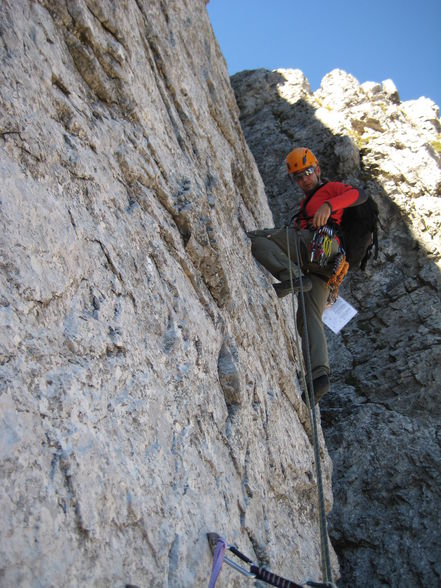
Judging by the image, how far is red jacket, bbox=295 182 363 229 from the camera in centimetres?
714

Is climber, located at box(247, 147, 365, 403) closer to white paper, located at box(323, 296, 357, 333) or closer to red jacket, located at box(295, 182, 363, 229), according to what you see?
red jacket, located at box(295, 182, 363, 229)

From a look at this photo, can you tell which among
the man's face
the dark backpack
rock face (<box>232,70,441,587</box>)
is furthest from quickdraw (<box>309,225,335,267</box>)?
rock face (<box>232,70,441,587</box>)

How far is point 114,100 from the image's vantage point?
15.6 feet

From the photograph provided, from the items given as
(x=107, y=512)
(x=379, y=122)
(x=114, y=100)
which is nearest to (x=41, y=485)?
(x=107, y=512)

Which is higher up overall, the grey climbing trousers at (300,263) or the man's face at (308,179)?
the man's face at (308,179)

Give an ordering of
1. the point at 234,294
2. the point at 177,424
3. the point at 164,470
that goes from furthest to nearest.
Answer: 1. the point at 234,294
2. the point at 177,424
3. the point at 164,470

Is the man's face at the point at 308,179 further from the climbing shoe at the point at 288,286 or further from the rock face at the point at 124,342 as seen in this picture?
the rock face at the point at 124,342

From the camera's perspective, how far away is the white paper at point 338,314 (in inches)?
326

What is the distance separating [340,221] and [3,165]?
5.21 meters

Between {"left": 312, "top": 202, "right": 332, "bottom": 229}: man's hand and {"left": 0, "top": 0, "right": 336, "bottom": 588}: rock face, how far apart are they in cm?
115

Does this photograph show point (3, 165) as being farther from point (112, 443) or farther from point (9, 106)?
point (112, 443)

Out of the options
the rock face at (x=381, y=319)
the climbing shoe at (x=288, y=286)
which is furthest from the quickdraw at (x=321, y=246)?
the rock face at (x=381, y=319)

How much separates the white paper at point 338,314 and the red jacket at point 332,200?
1320 millimetres

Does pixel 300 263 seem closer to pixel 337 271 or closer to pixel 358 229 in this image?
pixel 337 271
